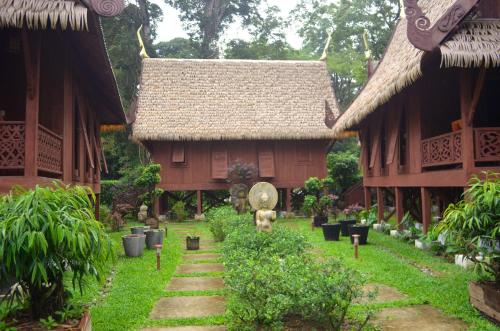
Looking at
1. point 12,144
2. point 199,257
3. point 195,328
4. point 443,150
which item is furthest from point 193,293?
point 443,150

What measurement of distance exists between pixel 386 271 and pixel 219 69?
15.5 m

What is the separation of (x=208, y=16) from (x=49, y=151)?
94.6ft

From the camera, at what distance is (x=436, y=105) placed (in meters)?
10.8

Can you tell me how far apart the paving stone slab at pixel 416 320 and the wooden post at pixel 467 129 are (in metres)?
3.27

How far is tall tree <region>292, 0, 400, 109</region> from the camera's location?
97.3 feet

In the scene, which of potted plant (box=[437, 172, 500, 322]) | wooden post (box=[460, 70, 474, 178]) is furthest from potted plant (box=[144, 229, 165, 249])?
potted plant (box=[437, 172, 500, 322])

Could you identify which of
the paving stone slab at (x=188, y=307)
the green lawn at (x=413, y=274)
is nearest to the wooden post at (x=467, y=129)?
the green lawn at (x=413, y=274)

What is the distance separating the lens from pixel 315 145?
20188 millimetres

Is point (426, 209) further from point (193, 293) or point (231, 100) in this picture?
point (231, 100)

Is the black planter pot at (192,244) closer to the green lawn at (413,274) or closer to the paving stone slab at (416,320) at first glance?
the green lawn at (413,274)

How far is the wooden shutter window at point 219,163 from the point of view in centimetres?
1927

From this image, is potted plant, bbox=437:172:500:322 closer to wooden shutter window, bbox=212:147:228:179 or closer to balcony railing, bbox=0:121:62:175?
balcony railing, bbox=0:121:62:175

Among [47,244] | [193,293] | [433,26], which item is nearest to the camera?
[47,244]

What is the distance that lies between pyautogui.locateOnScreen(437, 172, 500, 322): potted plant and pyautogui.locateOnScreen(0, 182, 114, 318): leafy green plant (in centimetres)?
384
